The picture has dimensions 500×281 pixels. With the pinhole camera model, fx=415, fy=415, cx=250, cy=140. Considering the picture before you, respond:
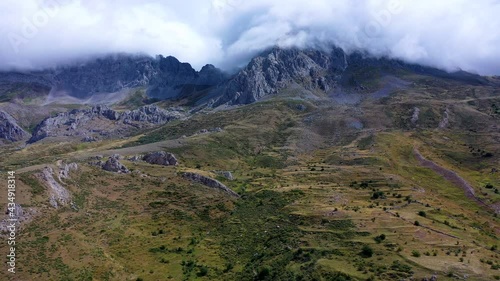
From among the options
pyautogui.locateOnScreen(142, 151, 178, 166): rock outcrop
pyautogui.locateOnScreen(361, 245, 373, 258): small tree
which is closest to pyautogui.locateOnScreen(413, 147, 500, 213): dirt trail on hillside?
pyautogui.locateOnScreen(361, 245, 373, 258): small tree

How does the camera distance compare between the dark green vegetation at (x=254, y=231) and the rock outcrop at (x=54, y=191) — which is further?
the rock outcrop at (x=54, y=191)

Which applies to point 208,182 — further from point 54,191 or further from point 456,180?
point 456,180

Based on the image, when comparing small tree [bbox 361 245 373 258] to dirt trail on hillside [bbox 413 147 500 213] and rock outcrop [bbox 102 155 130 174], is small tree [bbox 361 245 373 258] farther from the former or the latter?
rock outcrop [bbox 102 155 130 174]

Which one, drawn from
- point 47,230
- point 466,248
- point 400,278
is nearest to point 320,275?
point 400,278

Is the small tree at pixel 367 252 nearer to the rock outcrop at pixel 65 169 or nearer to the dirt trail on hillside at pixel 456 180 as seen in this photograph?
the dirt trail on hillside at pixel 456 180

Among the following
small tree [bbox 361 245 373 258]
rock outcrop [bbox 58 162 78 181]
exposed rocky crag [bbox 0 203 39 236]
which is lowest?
small tree [bbox 361 245 373 258]

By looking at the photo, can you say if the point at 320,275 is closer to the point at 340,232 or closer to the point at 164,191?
the point at 340,232

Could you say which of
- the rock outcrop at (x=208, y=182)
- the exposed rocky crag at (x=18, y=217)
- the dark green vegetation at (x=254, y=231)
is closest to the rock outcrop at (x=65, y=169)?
the dark green vegetation at (x=254, y=231)

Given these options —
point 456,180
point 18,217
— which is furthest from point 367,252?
point 456,180

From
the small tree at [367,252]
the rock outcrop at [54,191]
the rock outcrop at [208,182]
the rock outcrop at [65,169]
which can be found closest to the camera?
the small tree at [367,252]
